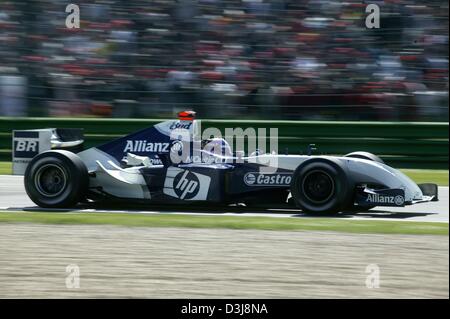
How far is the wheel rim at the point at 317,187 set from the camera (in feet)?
28.0

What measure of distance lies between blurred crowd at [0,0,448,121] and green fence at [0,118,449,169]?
24 centimetres

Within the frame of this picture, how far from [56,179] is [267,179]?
2391mm

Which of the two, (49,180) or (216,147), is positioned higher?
(216,147)

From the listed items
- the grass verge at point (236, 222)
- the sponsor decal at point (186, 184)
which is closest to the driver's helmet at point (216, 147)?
the sponsor decal at point (186, 184)

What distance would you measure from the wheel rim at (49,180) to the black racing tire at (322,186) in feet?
8.63

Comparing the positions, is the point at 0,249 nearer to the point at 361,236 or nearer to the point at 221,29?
the point at 361,236

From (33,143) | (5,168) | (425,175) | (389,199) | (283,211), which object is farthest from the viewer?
(5,168)

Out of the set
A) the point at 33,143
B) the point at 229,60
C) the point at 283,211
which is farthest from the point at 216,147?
the point at 229,60

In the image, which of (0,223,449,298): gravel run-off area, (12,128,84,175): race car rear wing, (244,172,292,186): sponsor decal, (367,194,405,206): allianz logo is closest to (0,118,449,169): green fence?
(12,128,84,175): race car rear wing

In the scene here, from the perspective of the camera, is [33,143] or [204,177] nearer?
[204,177]

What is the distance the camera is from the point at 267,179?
8859 mm

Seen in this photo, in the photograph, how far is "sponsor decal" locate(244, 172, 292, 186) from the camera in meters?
8.83

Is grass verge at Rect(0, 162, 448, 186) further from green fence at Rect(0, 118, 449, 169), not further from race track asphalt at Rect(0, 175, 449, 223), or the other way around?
race track asphalt at Rect(0, 175, 449, 223)

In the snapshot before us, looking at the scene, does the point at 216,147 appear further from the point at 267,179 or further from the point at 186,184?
the point at 267,179
